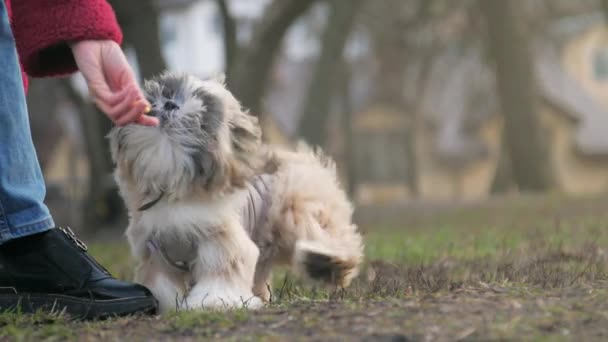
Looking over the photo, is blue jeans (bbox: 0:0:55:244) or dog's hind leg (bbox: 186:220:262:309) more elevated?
blue jeans (bbox: 0:0:55:244)

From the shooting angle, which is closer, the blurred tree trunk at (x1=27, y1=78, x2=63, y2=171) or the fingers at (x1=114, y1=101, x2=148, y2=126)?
the fingers at (x1=114, y1=101, x2=148, y2=126)

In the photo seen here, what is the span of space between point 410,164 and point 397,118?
113 inches

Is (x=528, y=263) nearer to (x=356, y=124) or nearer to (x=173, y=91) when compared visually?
(x=173, y=91)

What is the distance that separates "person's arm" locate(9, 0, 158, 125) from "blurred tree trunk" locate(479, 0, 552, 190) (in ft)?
50.7

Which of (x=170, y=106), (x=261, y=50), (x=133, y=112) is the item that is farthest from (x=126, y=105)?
(x=261, y=50)

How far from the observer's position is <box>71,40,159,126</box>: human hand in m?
3.42

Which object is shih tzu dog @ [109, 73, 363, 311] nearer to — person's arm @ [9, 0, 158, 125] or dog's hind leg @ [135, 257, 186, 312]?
dog's hind leg @ [135, 257, 186, 312]

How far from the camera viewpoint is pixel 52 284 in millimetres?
3719

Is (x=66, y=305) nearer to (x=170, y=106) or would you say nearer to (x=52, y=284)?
(x=52, y=284)

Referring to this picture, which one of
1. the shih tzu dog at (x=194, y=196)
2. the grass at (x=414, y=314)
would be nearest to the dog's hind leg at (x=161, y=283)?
the shih tzu dog at (x=194, y=196)

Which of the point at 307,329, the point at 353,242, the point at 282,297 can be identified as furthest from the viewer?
the point at 353,242

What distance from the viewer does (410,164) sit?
38812 millimetres

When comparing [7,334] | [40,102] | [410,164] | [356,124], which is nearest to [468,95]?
[410,164]

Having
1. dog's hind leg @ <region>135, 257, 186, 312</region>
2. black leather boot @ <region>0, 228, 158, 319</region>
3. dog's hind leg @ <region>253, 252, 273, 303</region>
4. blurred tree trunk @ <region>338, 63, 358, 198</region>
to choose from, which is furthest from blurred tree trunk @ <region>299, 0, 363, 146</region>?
black leather boot @ <region>0, 228, 158, 319</region>
